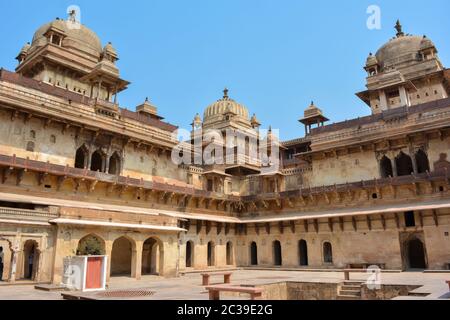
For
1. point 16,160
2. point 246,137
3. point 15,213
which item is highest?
point 246,137

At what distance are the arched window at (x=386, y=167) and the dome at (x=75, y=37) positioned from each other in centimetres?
2698

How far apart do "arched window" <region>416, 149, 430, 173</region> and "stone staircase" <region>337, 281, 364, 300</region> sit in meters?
13.8

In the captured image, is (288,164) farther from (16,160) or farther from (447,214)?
(16,160)

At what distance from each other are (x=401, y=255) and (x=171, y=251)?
587 inches

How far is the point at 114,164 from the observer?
2662cm

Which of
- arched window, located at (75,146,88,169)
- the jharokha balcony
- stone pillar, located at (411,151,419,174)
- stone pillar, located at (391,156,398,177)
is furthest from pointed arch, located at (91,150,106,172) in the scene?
stone pillar, located at (411,151,419,174)

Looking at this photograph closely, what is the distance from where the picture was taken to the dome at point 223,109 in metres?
48.2

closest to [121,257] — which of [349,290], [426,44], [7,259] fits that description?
[7,259]

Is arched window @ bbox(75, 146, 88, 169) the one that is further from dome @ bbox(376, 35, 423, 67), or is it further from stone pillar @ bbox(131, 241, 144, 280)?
dome @ bbox(376, 35, 423, 67)

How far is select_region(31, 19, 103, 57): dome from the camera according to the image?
3416 cm

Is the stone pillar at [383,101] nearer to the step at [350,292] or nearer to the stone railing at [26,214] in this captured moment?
the step at [350,292]

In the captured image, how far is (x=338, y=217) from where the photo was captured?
1088 inches

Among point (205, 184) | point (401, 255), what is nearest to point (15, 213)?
point (205, 184)

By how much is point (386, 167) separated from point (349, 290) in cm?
1454
